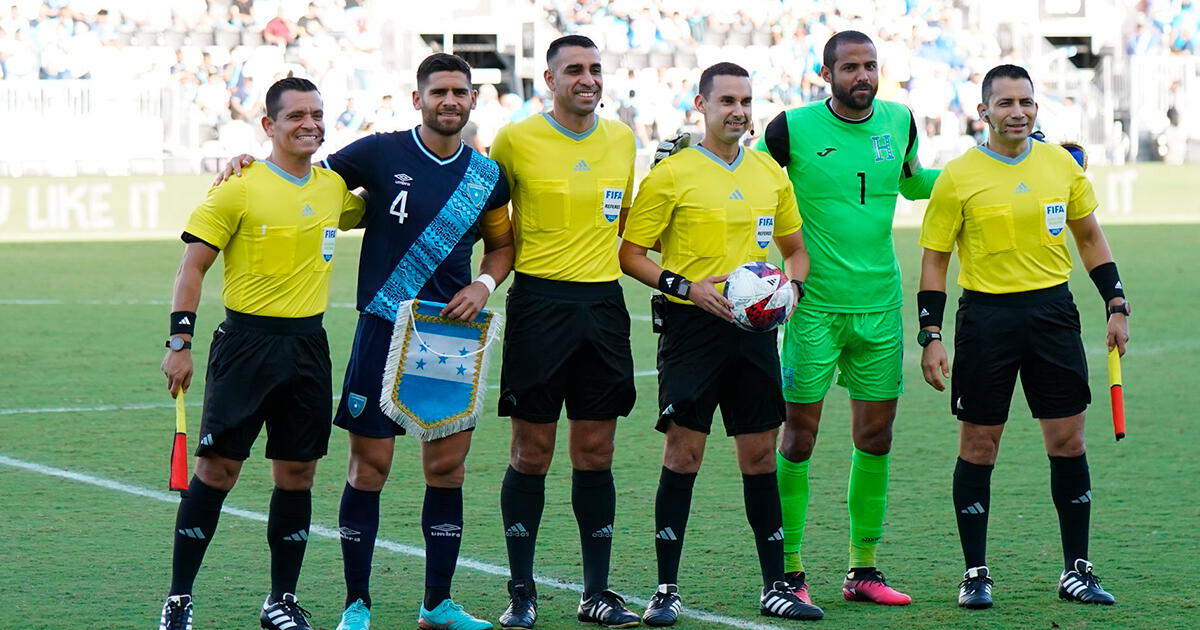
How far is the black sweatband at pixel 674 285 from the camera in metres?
5.93

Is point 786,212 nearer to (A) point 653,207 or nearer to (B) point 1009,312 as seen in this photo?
(A) point 653,207

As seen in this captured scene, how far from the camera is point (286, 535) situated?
5.73 metres

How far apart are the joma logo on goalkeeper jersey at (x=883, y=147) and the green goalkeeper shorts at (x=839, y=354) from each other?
0.60 meters

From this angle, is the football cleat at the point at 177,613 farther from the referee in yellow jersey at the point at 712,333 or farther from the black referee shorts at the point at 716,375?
the black referee shorts at the point at 716,375

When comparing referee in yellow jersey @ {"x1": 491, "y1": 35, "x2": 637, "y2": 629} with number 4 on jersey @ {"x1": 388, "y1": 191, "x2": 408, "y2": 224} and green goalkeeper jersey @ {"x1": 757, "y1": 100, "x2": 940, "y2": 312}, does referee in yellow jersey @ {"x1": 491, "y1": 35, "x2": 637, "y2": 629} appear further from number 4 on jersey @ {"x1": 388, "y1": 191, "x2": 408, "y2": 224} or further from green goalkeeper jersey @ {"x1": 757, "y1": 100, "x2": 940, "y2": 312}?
green goalkeeper jersey @ {"x1": 757, "y1": 100, "x2": 940, "y2": 312}

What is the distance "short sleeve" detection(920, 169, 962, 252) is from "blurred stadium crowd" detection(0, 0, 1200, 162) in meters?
18.4

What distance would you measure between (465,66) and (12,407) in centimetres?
600

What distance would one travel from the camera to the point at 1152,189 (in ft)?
83.0

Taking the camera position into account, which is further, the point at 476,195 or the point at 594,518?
the point at 594,518

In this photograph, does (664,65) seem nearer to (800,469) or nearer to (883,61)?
(883,61)

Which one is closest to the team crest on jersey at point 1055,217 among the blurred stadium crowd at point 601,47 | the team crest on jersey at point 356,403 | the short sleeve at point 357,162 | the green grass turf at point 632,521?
the green grass turf at point 632,521

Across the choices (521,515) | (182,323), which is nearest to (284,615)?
(521,515)

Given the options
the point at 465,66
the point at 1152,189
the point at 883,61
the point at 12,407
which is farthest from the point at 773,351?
the point at 883,61

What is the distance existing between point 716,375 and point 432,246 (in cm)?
111
